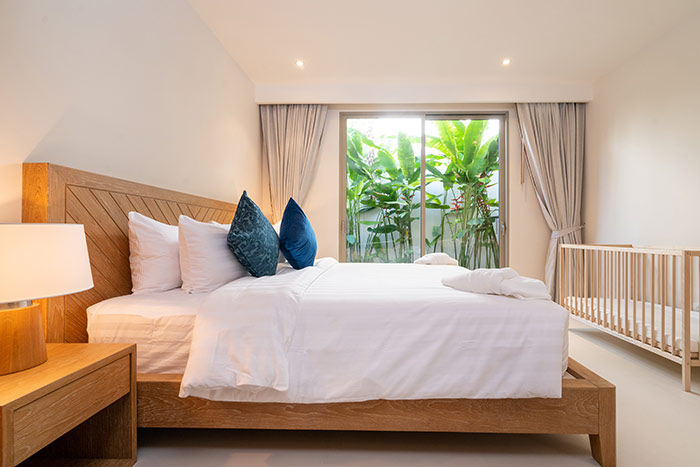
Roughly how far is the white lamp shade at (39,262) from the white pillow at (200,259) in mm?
578

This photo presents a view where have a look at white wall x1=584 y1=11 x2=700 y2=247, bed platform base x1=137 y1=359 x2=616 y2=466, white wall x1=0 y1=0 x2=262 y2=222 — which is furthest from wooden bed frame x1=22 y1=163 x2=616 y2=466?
white wall x1=584 y1=11 x2=700 y2=247

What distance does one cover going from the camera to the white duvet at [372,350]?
141 cm

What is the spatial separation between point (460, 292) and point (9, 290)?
5.11 feet

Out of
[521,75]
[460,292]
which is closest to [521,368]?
[460,292]

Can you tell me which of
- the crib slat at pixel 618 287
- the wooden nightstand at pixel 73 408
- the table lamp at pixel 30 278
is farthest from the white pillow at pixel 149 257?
the crib slat at pixel 618 287

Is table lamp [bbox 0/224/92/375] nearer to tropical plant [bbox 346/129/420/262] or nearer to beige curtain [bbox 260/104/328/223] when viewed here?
beige curtain [bbox 260/104/328/223]

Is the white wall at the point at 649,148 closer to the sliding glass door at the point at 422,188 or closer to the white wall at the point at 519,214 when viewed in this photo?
the white wall at the point at 519,214

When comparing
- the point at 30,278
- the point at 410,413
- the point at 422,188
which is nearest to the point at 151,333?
the point at 30,278

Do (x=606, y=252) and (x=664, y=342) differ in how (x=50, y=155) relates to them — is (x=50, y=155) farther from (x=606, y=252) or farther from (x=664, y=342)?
(x=606, y=252)

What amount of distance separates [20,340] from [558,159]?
4.61 meters

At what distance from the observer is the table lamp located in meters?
1.07

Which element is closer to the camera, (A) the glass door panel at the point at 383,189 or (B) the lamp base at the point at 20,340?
(B) the lamp base at the point at 20,340

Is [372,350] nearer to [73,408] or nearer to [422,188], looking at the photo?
[73,408]

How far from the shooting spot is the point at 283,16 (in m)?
2.83
